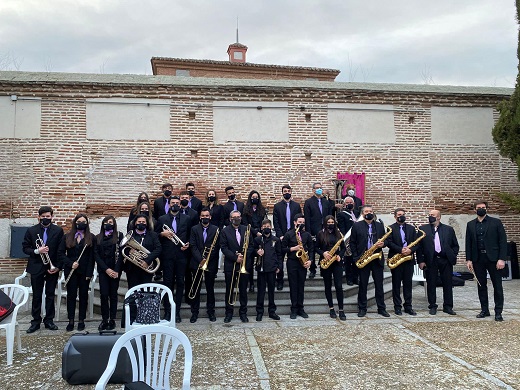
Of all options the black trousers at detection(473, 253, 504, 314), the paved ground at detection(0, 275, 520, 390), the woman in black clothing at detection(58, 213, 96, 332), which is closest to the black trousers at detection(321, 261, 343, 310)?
the paved ground at detection(0, 275, 520, 390)

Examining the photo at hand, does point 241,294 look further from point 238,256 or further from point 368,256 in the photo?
point 368,256

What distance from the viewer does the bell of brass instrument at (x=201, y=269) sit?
6882mm

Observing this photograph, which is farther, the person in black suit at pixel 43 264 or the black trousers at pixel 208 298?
the black trousers at pixel 208 298

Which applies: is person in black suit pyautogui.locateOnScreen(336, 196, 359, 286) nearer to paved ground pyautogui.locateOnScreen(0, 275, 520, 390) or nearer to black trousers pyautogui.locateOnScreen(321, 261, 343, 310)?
black trousers pyautogui.locateOnScreen(321, 261, 343, 310)

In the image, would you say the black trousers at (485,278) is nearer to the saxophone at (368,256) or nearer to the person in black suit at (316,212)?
the saxophone at (368,256)

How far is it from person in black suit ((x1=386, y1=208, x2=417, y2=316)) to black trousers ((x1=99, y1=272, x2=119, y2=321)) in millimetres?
4426

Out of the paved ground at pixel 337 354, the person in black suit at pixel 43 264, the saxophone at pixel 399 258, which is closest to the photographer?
the paved ground at pixel 337 354

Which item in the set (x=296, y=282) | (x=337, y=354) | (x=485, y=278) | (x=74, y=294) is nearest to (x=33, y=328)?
(x=74, y=294)

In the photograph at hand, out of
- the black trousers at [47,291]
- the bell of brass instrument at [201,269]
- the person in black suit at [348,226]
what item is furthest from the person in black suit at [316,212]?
the black trousers at [47,291]

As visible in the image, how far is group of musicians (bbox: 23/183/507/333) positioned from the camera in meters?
6.51

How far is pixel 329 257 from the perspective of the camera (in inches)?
278

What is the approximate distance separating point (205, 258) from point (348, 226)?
291 centimetres

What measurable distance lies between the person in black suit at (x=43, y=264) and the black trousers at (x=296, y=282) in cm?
348

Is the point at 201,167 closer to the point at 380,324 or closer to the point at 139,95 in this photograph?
the point at 139,95
